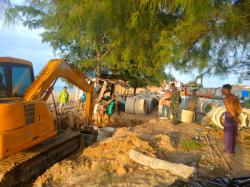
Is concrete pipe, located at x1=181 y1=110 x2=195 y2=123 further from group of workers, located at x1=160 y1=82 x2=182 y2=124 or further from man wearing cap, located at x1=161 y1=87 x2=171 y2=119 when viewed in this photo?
man wearing cap, located at x1=161 y1=87 x2=171 y2=119

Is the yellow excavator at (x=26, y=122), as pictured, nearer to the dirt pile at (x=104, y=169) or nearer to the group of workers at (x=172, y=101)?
the dirt pile at (x=104, y=169)

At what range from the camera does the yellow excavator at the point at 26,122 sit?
18.6 ft

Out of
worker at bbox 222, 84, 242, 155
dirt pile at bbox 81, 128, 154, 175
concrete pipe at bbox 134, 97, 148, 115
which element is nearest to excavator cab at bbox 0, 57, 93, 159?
dirt pile at bbox 81, 128, 154, 175

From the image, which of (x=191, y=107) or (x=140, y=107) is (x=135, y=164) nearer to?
(x=191, y=107)

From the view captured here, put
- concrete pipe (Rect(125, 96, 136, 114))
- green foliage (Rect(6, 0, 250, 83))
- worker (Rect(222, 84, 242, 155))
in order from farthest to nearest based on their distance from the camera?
concrete pipe (Rect(125, 96, 136, 114)), worker (Rect(222, 84, 242, 155)), green foliage (Rect(6, 0, 250, 83))

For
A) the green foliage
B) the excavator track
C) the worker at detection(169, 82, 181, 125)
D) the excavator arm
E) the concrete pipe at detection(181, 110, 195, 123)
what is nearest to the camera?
the green foliage

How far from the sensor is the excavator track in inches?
233

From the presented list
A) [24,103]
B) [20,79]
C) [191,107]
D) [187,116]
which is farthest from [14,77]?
[191,107]

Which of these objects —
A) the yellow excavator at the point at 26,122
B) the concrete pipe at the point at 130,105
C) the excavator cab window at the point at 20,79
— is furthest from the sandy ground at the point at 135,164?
the concrete pipe at the point at 130,105

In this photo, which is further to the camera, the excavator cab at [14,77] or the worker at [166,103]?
the worker at [166,103]

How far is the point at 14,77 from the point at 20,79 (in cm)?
19

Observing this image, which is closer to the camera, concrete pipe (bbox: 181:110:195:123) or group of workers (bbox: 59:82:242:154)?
group of workers (bbox: 59:82:242:154)

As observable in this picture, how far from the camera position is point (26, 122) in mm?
6125

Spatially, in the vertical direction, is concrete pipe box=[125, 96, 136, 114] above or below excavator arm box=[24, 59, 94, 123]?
below
